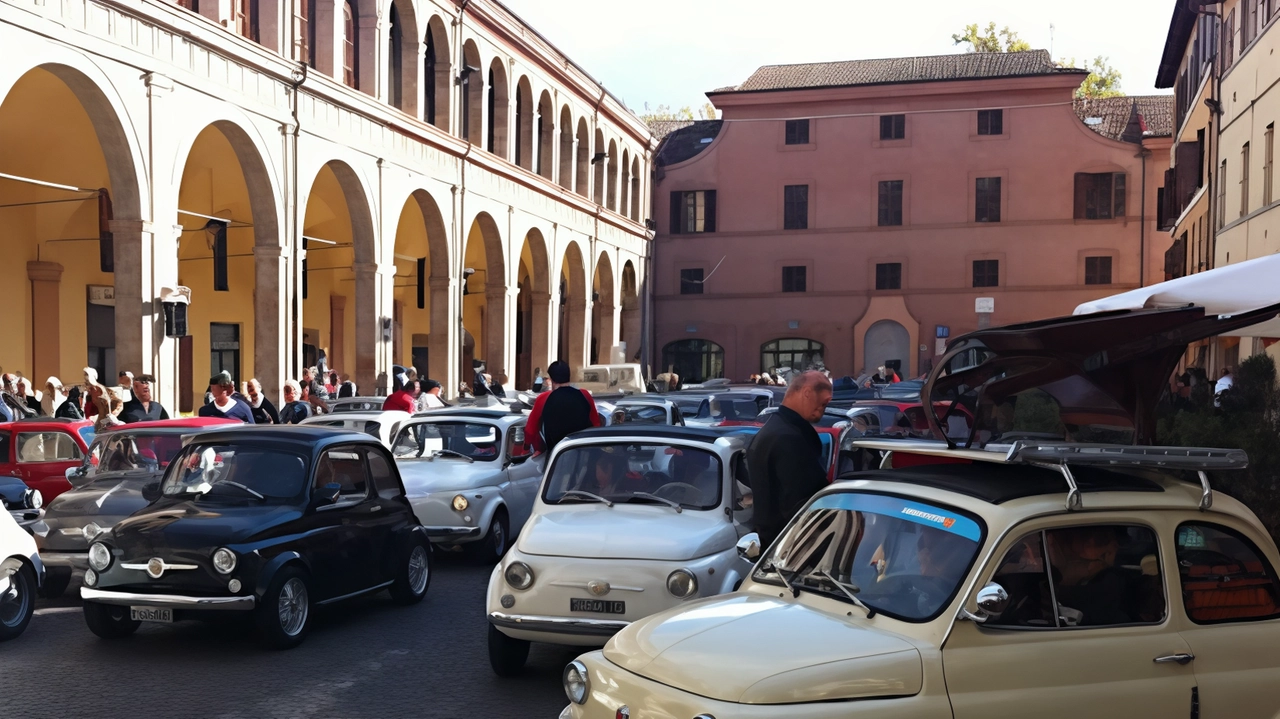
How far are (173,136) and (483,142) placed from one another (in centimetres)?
1456

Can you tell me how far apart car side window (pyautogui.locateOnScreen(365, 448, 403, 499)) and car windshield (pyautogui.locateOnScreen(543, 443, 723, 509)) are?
1951 mm

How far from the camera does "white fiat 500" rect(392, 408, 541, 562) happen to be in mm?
12477

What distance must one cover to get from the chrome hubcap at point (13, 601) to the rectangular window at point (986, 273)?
45848 millimetres

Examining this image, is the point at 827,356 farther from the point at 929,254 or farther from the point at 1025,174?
the point at 1025,174

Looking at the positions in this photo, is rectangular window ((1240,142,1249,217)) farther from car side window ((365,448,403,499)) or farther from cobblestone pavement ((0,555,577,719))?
cobblestone pavement ((0,555,577,719))

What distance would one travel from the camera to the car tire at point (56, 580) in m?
10.1

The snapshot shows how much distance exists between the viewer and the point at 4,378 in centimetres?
2080

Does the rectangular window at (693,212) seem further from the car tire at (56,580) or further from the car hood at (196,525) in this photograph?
the car hood at (196,525)

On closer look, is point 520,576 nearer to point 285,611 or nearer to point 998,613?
point 285,611

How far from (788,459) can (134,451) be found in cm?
728

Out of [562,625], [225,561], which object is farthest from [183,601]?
[562,625]

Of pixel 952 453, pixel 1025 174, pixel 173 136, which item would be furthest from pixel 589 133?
pixel 952 453

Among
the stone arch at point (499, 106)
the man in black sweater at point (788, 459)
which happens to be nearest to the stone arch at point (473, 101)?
the stone arch at point (499, 106)

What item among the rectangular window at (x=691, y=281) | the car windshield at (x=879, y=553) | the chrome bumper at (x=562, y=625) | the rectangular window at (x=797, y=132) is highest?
the rectangular window at (x=797, y=132)
